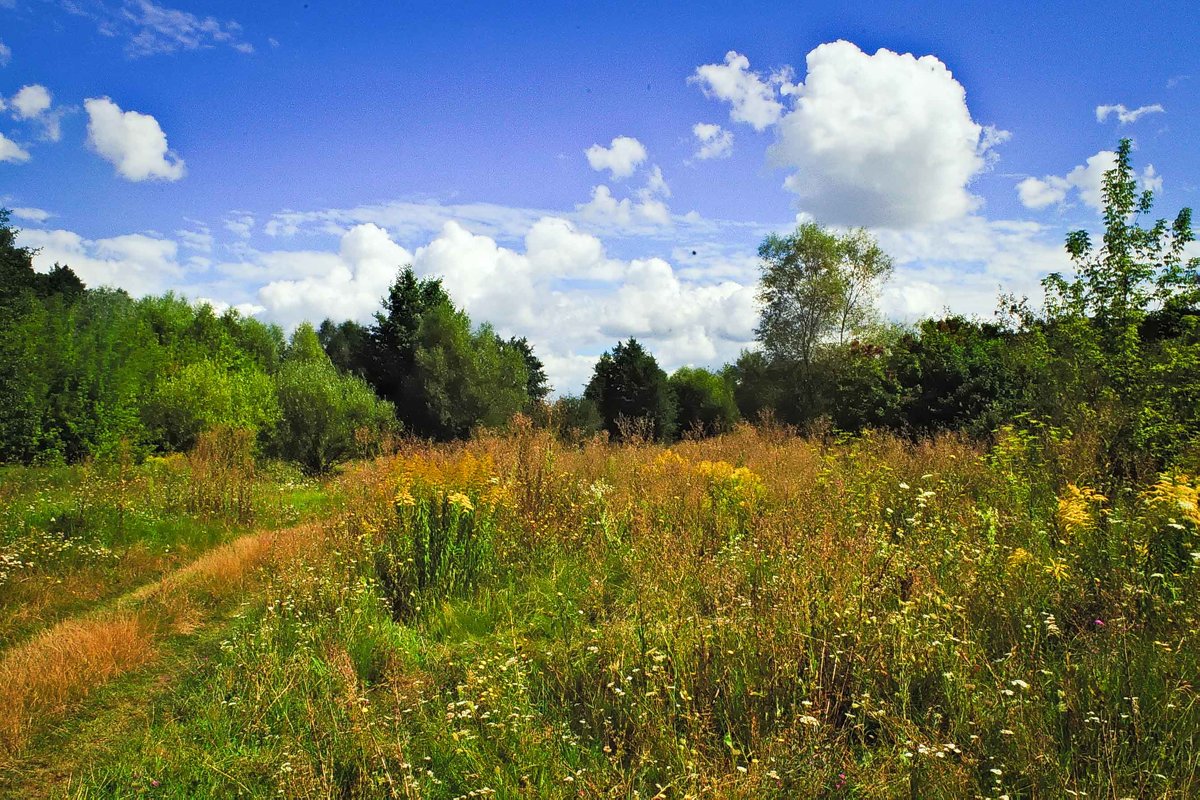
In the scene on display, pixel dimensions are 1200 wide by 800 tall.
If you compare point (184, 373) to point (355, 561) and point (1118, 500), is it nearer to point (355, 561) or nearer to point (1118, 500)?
point (355, 561)

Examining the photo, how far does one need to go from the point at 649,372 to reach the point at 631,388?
1.34 m

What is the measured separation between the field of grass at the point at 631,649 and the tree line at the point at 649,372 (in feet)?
6.76

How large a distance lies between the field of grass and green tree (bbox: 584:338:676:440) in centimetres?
2671

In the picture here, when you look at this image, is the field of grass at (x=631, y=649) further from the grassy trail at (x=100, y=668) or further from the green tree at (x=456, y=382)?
the green tree at (x=456, y=382)

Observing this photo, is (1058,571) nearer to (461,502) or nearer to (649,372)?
(461,502)

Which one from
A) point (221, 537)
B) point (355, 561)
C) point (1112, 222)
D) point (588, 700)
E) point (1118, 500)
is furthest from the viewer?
point (221, 537)

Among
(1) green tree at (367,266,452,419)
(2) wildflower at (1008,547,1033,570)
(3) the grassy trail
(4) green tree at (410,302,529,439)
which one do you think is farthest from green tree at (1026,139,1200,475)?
(1) green tree at (367,266,452,419)

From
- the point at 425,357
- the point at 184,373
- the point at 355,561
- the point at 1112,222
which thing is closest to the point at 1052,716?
the point at 355,561

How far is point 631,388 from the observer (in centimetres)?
3519

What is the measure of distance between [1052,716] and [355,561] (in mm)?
5772

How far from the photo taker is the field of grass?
304 cm

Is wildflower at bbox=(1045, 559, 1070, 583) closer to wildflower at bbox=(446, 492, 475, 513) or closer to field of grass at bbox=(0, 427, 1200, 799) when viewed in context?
field of grass at bbox=(0, 427, 1200, 799)

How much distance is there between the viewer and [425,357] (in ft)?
97.0

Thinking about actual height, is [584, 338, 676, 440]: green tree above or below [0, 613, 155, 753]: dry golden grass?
above
